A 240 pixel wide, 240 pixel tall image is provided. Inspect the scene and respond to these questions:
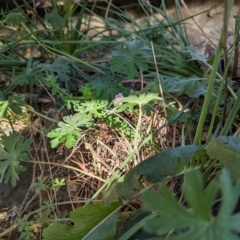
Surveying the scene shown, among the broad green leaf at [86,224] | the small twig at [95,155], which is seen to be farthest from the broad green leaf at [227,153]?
the small twig at [95,155]

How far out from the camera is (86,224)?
3.62 ft

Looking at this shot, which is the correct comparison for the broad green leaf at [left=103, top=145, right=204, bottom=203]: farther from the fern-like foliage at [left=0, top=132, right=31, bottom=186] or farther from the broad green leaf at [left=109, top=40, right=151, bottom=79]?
the broad green leaf at [left=109, top=40, right=151, bottom=79]

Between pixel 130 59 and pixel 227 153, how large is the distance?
1.58ft

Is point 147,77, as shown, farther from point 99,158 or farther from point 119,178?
point 119,178

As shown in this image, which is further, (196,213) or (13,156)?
(13,156)

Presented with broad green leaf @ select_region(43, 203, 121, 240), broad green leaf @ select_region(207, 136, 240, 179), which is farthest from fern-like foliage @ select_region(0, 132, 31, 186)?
broad green leaf @ select_region(207, 136, 240, 179)

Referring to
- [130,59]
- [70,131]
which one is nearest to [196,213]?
[70,131]

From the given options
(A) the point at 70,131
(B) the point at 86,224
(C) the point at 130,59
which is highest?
(C) the point at 130,59

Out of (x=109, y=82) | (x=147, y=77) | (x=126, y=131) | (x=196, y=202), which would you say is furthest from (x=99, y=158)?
(x=196, y=202)

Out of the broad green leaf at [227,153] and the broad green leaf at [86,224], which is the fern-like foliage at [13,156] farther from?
the broad green leaf at [227,153]

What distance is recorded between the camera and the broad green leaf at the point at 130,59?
4.51 ft

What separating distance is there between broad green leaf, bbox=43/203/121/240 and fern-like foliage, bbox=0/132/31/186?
18cm

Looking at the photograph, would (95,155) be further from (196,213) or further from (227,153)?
(196,213)

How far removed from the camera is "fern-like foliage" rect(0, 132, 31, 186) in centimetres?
120
